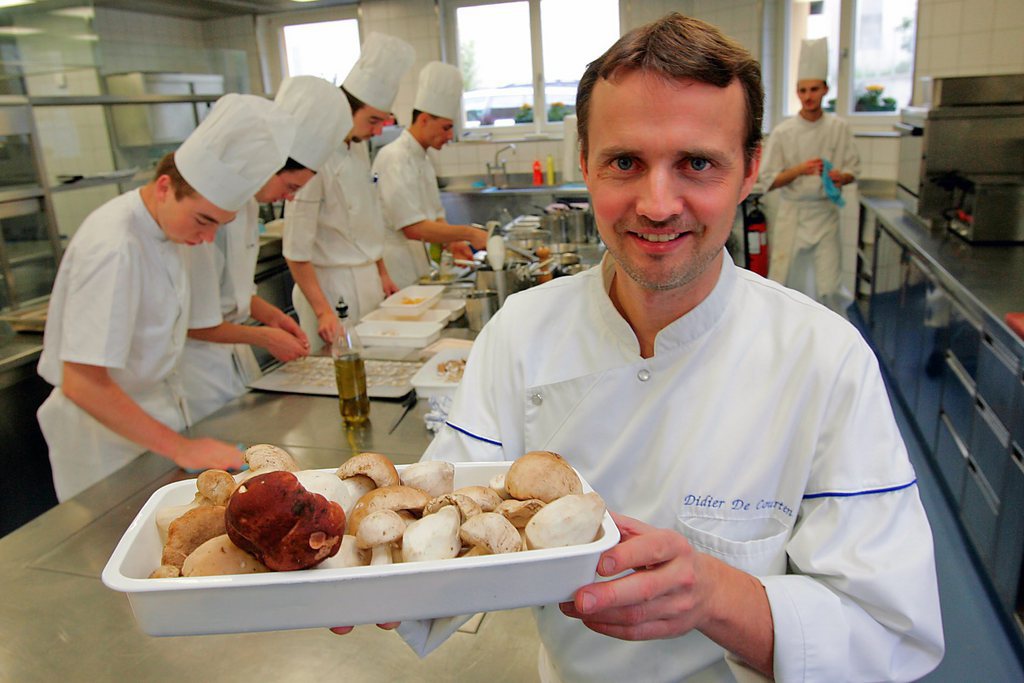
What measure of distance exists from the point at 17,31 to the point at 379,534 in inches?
163

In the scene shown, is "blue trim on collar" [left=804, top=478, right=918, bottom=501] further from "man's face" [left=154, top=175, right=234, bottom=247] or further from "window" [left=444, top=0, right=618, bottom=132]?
"window" [left=444, top=0, right=618, bottom=132]

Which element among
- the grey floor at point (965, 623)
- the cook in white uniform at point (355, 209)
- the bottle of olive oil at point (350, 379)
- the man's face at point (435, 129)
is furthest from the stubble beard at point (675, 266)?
the man's face at point (435, 129)

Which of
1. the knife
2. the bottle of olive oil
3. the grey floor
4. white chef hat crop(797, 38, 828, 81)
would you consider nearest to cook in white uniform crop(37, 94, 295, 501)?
the bottle of olive oil

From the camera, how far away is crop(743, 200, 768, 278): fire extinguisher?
5.98 meters

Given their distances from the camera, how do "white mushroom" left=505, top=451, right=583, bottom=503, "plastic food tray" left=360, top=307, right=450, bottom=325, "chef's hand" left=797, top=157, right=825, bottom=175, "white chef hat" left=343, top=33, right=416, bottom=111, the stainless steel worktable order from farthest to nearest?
"chef's hand" left=797, top=157, right=825, bottom=175 → "white chef hat" left=343, top=33, right=416, bottom=111 → "plastic food tray" left=360, top=307, right=450, bottom=325 → the stainless steel worktable → "white mushroom" left=505, top=451, right=583, bottom=503

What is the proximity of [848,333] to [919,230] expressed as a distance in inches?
142

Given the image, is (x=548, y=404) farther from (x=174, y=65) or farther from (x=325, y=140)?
(x=174, y=65)

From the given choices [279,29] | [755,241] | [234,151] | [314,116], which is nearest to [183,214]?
[234,151]

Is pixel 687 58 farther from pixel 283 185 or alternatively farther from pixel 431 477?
pixel 283 185

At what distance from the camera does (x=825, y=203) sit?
17.1ft

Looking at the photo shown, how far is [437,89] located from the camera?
4.01 metres

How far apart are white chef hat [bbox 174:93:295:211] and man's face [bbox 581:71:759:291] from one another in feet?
4.36

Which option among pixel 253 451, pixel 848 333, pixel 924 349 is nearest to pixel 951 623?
pixel 924 349

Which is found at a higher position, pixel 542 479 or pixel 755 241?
pixel 542 479
